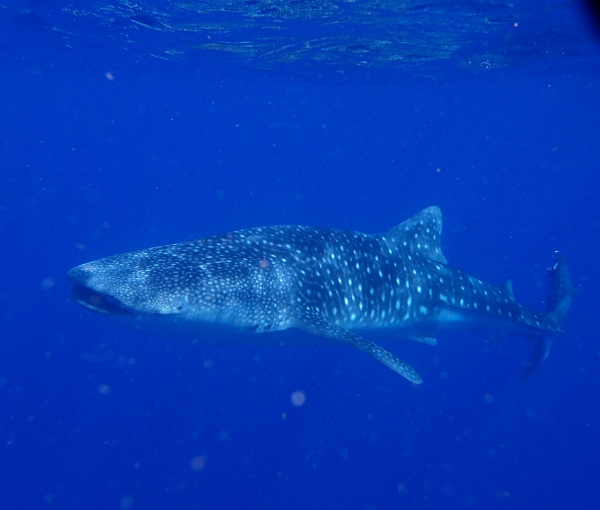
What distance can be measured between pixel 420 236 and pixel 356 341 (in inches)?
153

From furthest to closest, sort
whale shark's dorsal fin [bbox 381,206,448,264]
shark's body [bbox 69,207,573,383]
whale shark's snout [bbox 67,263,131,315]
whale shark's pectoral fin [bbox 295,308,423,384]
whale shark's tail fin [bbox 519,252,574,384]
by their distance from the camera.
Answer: whale shark's tail fin [bbox 519,252,574,384] < whale shark's dorsal fin [bbox 381,206,448,264] < whale shark's pectoral fin [bbox 295,308,423,384] < shark's body [bbox 69,207,573,383] < whale shark's snout [bbox 67,263,131,315]

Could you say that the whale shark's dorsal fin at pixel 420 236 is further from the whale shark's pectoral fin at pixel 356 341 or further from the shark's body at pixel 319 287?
the whale shark's pectoral fin at pixel 356 341

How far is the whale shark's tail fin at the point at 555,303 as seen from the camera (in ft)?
36.0

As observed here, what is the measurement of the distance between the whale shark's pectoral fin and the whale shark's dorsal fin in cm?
298

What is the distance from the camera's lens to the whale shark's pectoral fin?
607cm

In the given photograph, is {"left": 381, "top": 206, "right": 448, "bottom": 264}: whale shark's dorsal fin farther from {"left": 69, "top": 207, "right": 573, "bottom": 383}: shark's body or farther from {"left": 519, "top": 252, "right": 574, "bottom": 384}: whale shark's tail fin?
{"left": 519, "top": 252, "right": 574, "bottom": 384}: whale shark's tail fin

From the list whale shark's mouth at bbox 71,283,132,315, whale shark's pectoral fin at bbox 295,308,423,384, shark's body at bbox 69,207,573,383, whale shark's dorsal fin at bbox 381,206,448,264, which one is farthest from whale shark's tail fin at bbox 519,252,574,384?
whale shark's mouth at bbox 71,283,132,315

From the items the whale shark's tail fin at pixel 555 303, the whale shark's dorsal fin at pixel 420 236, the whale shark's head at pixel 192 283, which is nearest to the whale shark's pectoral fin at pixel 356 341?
the whale shark's head at pixel 192 283

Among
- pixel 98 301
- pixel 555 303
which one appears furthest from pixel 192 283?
pixel 555 303

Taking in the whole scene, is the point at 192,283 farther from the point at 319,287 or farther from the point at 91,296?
the point at 319,287

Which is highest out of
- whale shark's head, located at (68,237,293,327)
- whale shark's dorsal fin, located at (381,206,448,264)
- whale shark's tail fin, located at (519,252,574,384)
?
whale shark's head, located at (68,237,293,327)

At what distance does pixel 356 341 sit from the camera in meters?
6.14

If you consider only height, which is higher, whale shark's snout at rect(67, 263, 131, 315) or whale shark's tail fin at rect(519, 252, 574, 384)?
whale shark's snout at rect(67, 263, 131, 315)

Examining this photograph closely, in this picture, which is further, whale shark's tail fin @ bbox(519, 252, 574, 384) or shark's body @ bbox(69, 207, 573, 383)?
whale shark's tail fin @ bbox(519, 252, 574, 384)
